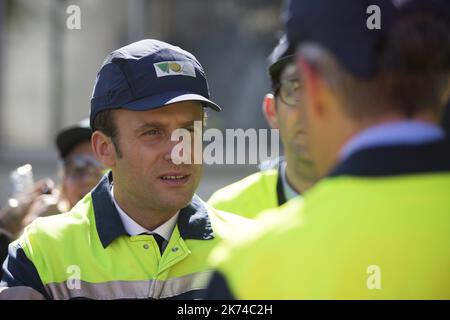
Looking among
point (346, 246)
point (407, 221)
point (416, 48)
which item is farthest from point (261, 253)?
point (416, 48)

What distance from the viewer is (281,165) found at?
11.3ft

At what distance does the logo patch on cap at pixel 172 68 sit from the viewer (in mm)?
2809

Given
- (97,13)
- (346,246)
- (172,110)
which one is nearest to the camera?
(346,246)

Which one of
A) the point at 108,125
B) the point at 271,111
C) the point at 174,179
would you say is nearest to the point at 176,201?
the point at 174,179

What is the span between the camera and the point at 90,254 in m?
2.64

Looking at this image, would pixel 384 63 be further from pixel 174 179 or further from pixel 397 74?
pixel 174 179

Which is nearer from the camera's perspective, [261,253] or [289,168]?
[261,253]

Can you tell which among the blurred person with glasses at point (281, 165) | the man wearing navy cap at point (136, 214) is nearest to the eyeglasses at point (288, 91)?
the blurred person with glasses at point (281, 165)

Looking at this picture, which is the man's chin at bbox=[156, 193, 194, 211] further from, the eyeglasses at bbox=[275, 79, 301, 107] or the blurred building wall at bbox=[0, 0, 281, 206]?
the blurred building wall at bbox=[0, 0, 281, 206]

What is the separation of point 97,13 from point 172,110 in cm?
491

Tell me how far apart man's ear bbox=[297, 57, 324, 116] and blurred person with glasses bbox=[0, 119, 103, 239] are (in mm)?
2693

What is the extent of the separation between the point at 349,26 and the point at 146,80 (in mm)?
1315
